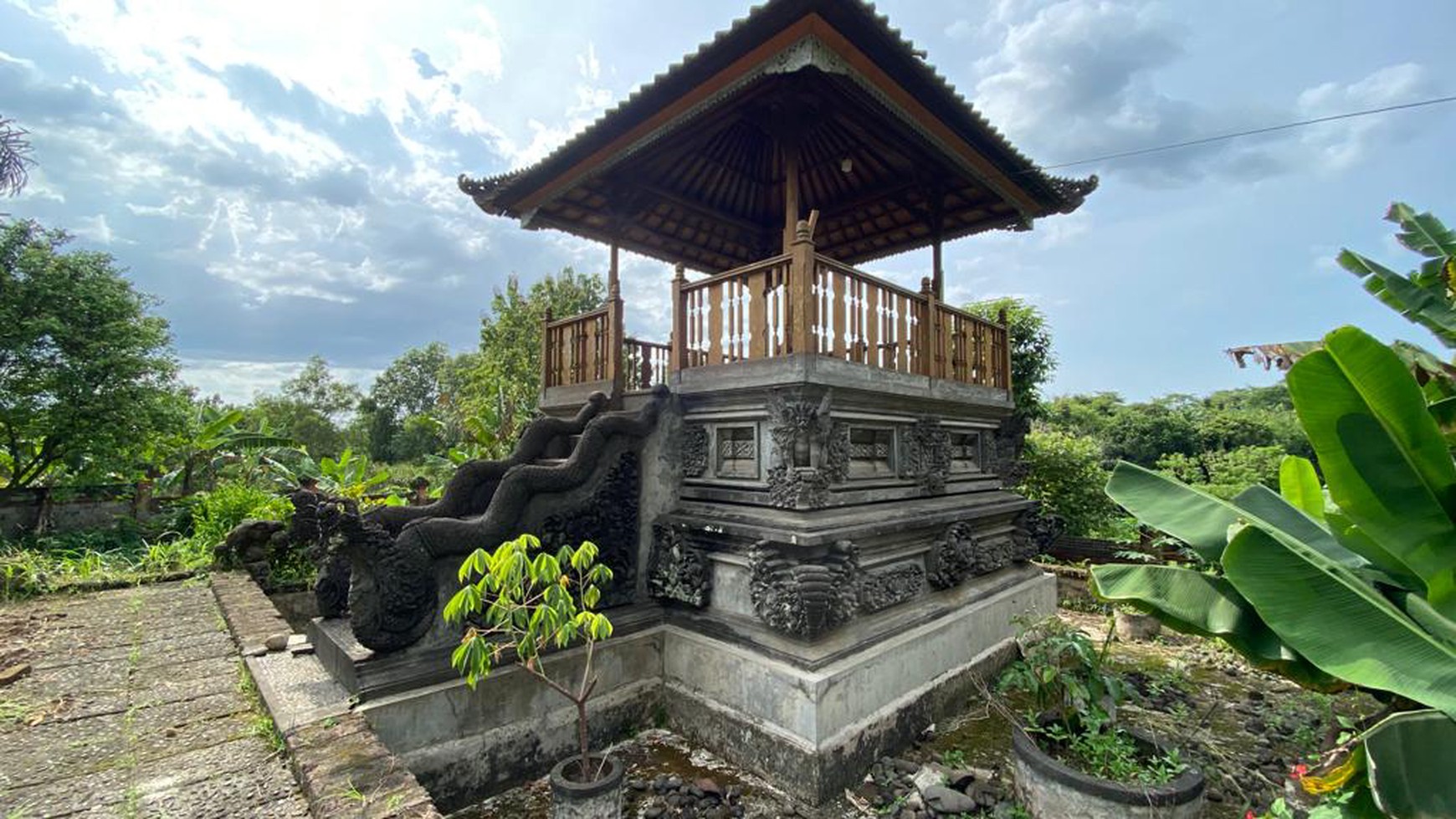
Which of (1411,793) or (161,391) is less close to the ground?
(161,391)

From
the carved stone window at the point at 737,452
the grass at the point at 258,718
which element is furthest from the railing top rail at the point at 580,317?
the grass at the point at 258,718

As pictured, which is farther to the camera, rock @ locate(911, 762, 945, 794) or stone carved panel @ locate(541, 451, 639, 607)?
stone carved panel @ locate(541, 451, 639, 607)

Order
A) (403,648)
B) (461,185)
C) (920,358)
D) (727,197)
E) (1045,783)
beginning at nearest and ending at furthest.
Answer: (1045,783)
(403,648)
(920,358)
(461,185)
(727,197)

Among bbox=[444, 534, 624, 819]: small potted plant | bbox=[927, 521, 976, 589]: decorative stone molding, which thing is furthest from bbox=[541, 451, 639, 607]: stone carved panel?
bbox=[927, 521, 976, 589]: decorative stone molding

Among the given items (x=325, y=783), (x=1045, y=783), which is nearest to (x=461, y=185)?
(x=325, y=783)

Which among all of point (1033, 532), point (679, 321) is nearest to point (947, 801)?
point (679, 321)

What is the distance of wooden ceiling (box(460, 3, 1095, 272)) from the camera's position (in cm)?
534

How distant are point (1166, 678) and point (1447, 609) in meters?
4.69

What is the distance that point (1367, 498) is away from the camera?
95.4 inches

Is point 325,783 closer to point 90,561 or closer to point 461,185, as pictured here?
point 461,185

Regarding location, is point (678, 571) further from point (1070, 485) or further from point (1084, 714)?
point (1070, 485)

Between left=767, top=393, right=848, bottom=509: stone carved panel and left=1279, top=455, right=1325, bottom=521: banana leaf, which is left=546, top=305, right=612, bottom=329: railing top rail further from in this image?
left=1279, top=455, right=1325, bottom=521: banana leaf

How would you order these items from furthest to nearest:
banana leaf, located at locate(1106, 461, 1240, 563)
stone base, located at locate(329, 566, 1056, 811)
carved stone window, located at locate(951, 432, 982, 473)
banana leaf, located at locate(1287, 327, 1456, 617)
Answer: carved stone window, located at locate(951, 432, 982, 473)
stone base, located at locate(329, 566, 1056, 811)
banana leaf, located at locate(1106, 461, 1240, 563)
banana leaf, located at locate(1287, 327, 1456, 617)

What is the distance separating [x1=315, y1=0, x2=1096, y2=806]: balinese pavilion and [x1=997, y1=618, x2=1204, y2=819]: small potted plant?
1191 millimetres
